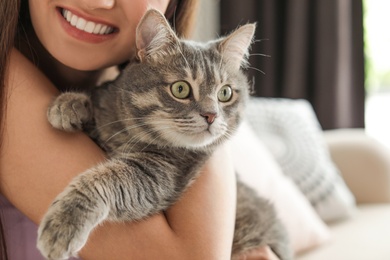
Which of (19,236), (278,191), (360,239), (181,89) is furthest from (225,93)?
(360,239)

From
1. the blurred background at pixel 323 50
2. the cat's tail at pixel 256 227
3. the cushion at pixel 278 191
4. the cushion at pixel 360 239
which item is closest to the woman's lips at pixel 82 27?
the cat's tail at pixel 256 227

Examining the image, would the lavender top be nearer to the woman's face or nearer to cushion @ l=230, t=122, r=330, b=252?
the woman's face

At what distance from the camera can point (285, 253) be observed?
4.59 ft

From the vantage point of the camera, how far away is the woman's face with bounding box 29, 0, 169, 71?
115 cm

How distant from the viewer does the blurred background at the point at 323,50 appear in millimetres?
3246

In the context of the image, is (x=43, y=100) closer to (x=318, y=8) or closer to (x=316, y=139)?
(x=316, y=139)

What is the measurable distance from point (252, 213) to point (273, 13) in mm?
2269

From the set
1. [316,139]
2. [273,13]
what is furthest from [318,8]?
[316,139]

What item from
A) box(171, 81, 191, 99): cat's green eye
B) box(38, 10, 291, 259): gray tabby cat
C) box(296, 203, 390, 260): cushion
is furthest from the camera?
box(296, 203, 390, 260): cushion

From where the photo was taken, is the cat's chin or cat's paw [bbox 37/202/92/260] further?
the cat's chin

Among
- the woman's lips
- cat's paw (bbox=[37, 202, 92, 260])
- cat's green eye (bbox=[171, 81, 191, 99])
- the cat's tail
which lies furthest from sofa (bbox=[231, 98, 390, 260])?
cat's paw (bbox=[37, 202, 92, 260])

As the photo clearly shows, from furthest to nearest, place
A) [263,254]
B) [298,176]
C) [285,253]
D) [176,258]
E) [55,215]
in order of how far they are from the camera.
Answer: [298,176] → [285,253] → [263,254] → [176,258] → [55,215]

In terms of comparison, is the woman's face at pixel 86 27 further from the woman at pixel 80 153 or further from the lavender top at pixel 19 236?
the lavender top at pixel 19 236

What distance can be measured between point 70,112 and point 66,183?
161 mm
